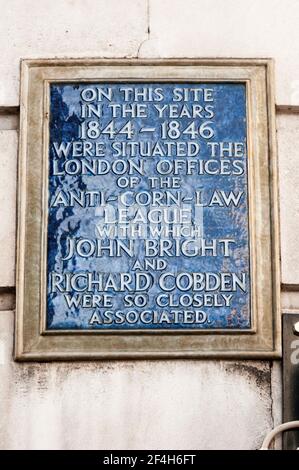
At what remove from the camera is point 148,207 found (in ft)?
21.1

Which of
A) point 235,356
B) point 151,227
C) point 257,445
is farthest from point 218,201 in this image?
point 257,445

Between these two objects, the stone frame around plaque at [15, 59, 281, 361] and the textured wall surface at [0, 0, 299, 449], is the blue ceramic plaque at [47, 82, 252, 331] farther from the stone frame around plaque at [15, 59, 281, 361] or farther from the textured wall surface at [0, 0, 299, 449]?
the textured wall surface at [0, 0, 299, 449]

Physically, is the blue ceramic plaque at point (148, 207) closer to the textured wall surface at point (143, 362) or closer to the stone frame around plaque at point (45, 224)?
the stone frame around plaque at point (45, 224)

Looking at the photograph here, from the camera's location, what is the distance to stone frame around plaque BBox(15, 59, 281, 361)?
621 centimetres

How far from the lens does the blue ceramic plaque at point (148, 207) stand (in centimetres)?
627

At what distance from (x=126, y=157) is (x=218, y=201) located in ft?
1.78

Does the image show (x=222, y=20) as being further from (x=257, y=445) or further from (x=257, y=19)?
(x=257, y=445)

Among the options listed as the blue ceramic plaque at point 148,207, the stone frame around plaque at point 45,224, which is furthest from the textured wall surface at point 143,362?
the blue ceramic plaque at point 148,207

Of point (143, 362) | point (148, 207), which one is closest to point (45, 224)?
point (148, 207)

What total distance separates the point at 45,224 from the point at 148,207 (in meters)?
0.55

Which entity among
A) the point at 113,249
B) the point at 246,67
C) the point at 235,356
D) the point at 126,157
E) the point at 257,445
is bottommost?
the point at 257,445

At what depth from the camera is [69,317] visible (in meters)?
6.27

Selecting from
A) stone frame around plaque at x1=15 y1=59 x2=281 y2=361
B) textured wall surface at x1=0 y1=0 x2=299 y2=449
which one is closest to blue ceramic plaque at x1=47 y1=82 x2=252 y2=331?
stone frame around plaque at x1=15 y1=59 x2=281 y2=361

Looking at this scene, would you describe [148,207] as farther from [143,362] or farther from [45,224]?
[143,362]
